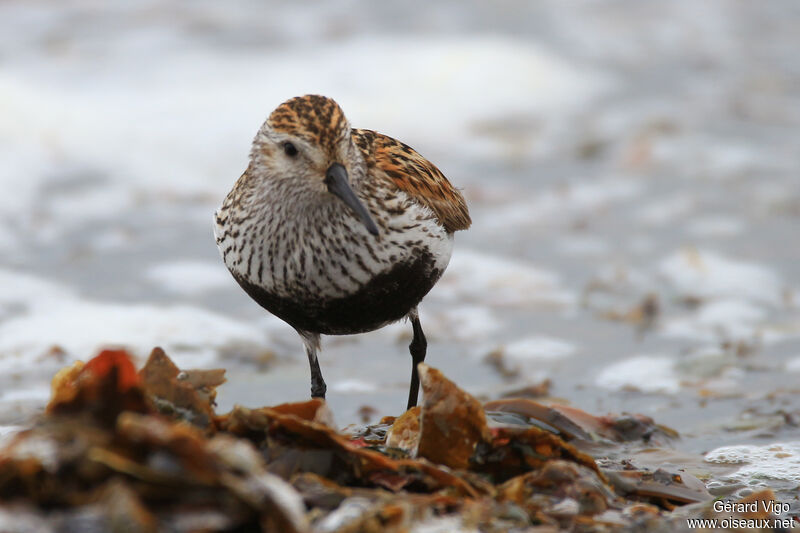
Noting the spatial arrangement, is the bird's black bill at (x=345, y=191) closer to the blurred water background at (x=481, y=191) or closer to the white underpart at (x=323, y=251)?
the white underpart at (x=323, y=251)

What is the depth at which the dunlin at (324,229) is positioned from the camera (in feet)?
13.2

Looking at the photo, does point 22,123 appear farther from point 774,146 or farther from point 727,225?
point 774,146

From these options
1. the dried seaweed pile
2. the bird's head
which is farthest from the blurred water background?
the bird's head

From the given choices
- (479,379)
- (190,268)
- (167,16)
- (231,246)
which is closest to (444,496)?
(231,246)

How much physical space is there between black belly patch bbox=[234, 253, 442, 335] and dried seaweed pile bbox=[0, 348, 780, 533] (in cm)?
52

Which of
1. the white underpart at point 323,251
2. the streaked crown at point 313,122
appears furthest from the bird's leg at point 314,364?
the streaked crown at point 313,122

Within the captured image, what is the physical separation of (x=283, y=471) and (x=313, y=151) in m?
1.33

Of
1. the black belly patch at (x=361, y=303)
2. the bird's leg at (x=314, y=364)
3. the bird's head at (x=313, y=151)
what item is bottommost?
the bird's leg at (x=314, y=364)

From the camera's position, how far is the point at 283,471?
10.6 ft

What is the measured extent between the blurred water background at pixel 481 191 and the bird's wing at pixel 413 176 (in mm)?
1208

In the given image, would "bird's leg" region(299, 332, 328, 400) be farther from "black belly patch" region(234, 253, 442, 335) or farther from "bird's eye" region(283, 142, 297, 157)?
"bird's eye" region(283, 142, 297, 157)

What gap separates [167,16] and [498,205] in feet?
18.5

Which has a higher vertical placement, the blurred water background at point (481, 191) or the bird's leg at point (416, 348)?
the blurred water background at point (481, 191)

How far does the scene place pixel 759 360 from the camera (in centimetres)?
617
